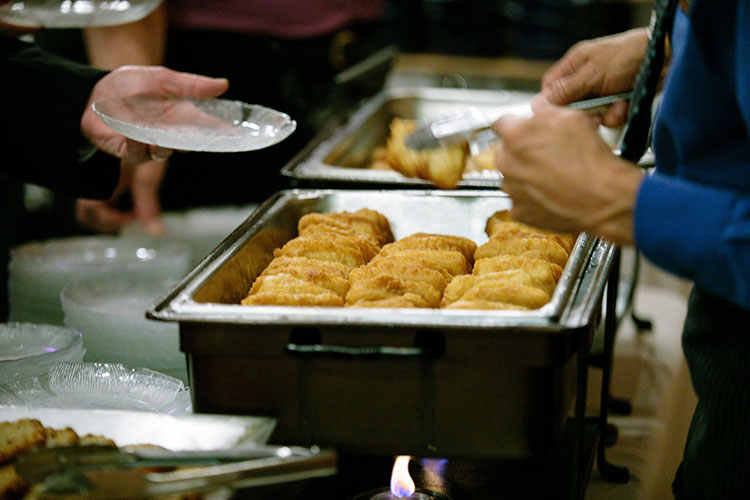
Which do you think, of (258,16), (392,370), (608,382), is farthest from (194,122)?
(258,16)

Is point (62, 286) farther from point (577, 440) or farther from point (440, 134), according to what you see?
point (577, 440)

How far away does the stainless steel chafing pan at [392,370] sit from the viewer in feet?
3.52

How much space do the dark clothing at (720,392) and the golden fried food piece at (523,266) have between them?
0.73 ft

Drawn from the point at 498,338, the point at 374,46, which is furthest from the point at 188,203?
the point at 498,338

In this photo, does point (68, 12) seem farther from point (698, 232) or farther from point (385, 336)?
point (698, 232)

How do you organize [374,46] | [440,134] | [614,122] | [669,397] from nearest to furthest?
[440,134], [614,122], [669,397], [374,46]

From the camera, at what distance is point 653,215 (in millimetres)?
994

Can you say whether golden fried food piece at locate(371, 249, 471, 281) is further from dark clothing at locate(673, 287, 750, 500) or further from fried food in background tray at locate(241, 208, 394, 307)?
dark clothing at locate(673, 287, 750, 500)

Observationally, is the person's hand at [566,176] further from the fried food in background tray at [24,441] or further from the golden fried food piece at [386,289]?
the fried food in background tray at [24,441]

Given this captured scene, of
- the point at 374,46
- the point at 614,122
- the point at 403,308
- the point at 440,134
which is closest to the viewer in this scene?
the point at 403,308

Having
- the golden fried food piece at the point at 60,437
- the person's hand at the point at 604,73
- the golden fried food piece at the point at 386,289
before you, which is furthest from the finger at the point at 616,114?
the golden fried food piece at the point at 60,437

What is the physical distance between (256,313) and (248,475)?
0.87 ft

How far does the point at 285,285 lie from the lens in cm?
129

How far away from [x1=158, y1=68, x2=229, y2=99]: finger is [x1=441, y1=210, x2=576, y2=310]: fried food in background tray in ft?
2.01
